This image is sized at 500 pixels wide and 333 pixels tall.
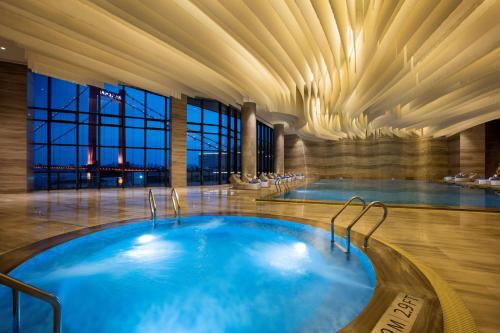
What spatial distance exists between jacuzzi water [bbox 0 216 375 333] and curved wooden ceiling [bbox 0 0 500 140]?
13.4ft

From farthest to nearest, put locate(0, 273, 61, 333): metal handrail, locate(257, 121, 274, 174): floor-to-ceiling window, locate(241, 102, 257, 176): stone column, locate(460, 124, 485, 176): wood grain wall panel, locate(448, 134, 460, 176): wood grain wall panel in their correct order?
locate(257, 121, 274, 174): floor-to-ceiling window, locate(448, 134, 460, 176): wood grain wall panel, locate(460, 124, 485, 176): wood grain wall panel, locate(241, 102, 257, 176): stone column, locate(0, 273, 61, 333): metal handrail

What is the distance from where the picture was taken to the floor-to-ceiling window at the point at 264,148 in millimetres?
21625

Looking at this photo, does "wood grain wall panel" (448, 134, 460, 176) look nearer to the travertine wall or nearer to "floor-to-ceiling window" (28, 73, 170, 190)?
the travertine wall

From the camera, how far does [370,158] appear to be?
75.7ft

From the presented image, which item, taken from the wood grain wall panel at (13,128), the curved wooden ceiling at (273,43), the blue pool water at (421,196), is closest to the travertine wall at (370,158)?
the blue pool water at (421,196)

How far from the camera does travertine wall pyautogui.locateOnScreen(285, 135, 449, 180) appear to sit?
800 inches

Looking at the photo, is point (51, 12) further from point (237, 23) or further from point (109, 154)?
point (109, 154)

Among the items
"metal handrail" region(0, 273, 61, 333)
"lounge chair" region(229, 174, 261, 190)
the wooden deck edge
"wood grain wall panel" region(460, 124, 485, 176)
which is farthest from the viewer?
"wood grain wall panel" region(460, 124, 485, 176)

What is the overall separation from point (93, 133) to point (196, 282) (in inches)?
470

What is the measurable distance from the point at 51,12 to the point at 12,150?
7.46 m

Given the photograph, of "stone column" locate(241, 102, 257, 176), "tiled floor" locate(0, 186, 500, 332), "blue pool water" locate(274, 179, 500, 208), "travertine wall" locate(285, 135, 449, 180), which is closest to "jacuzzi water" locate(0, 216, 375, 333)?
"tiled floor" locate(0, 186, 500, 332)

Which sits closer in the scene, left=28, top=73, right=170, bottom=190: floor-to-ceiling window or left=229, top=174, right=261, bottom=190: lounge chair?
left=28, top=73, right=170, bottom=190: floor-to-ceiling window

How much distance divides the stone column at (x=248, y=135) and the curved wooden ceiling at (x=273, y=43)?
2.04 meters

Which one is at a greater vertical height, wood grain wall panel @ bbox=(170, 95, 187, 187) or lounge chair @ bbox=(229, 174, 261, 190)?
wood grain wall panel @ bbox=(170, 95, 187, 187)
